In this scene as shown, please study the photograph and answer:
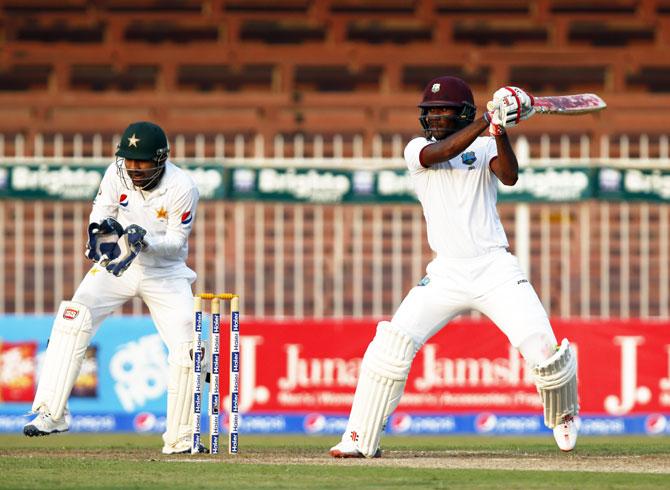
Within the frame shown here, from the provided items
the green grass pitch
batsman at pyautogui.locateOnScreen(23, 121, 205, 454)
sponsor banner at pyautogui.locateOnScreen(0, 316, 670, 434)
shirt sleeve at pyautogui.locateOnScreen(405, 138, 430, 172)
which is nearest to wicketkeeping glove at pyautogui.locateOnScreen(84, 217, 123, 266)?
batsman at pyautogui.locateOnScreen(23, 121, 205, 454)

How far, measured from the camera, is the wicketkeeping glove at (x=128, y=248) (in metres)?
8.07

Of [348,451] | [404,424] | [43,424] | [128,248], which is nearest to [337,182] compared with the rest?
[404,424]

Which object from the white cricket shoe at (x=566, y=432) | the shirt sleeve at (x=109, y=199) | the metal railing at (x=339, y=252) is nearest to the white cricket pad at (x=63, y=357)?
the shirt sleeve at (x=109, y=199)

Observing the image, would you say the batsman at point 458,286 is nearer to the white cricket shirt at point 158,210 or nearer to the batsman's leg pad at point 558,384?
the batsman's leg pad at point 558,384

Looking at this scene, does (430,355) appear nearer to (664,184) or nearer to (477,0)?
(664,184)

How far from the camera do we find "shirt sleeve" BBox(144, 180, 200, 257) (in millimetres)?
8273

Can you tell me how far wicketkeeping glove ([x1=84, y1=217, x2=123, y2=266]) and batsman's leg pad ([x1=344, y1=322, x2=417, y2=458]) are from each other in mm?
1493

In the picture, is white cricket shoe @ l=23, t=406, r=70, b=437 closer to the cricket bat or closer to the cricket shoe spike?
the cricket shoe spike

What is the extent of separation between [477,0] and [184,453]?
884cm

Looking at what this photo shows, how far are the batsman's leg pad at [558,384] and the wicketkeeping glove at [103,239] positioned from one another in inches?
90.9

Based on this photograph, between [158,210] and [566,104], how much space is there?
232 centimetres

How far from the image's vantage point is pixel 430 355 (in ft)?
41.1

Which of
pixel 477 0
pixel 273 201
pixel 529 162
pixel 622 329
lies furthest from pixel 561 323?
pixel 477 0

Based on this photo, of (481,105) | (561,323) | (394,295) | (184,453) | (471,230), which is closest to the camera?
(471,230)
